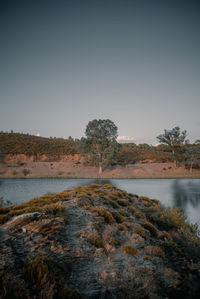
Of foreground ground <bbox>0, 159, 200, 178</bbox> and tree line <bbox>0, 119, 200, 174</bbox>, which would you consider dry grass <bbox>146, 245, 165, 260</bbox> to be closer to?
tree line <bbox>0, 119, 200, 174</bbox>

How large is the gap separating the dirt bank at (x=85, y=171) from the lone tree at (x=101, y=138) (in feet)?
19.9

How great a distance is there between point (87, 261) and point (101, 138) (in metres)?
35.4

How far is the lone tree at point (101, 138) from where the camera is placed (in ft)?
128

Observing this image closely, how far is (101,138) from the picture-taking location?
39438 millimetres

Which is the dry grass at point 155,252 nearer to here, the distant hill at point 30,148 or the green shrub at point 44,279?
the green shrub at point 44,279

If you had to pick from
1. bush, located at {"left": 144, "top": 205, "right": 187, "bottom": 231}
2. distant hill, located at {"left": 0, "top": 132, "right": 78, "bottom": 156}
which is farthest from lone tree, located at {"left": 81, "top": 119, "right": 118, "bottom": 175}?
bush, located at {"left": 144, "top": 205, "right": 187, "bottom": 231}

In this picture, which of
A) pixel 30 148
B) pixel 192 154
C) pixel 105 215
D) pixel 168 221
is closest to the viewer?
pixel 105 215

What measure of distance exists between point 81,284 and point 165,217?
315 inches

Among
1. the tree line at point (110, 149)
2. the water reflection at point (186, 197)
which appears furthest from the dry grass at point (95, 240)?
the tree line at point (110, 149)

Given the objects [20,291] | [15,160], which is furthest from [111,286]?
A: [15,160]

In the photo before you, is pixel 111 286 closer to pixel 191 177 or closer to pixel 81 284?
pixel 81 284

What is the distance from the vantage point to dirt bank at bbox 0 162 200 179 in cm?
4028

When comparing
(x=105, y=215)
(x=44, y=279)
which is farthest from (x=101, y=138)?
(x=44, y=279)

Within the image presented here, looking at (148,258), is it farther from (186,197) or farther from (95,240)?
(186,197)
